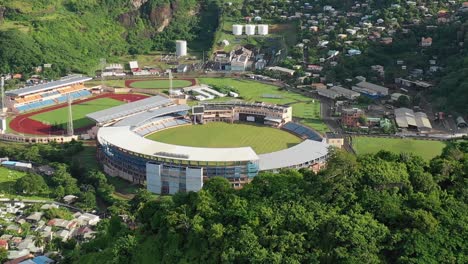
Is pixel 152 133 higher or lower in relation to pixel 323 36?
lower

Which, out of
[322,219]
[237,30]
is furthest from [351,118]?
[237,30]

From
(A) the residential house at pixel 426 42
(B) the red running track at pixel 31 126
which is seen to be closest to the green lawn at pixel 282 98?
(B) the red running track at pixel 31 126

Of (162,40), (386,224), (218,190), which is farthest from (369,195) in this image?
(162,40)

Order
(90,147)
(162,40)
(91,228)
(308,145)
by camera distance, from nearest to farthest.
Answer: (91,228) < (308,145) < (90,147) < (162,40)

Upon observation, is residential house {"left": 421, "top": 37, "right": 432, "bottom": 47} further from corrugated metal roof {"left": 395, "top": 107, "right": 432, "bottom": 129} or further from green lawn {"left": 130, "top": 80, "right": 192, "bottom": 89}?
green lawn {"left": 130, "top": 80, "right": 192, "bottom": 89}

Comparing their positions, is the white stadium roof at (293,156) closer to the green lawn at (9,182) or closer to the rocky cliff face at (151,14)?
the green lawn at (9,182)

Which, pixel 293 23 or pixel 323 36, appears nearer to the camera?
pixel 323 36

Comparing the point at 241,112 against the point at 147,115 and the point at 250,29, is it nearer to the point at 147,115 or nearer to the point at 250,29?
the point at 147,115

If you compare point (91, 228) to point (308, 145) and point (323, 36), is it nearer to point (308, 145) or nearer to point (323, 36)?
point (308, 145)
